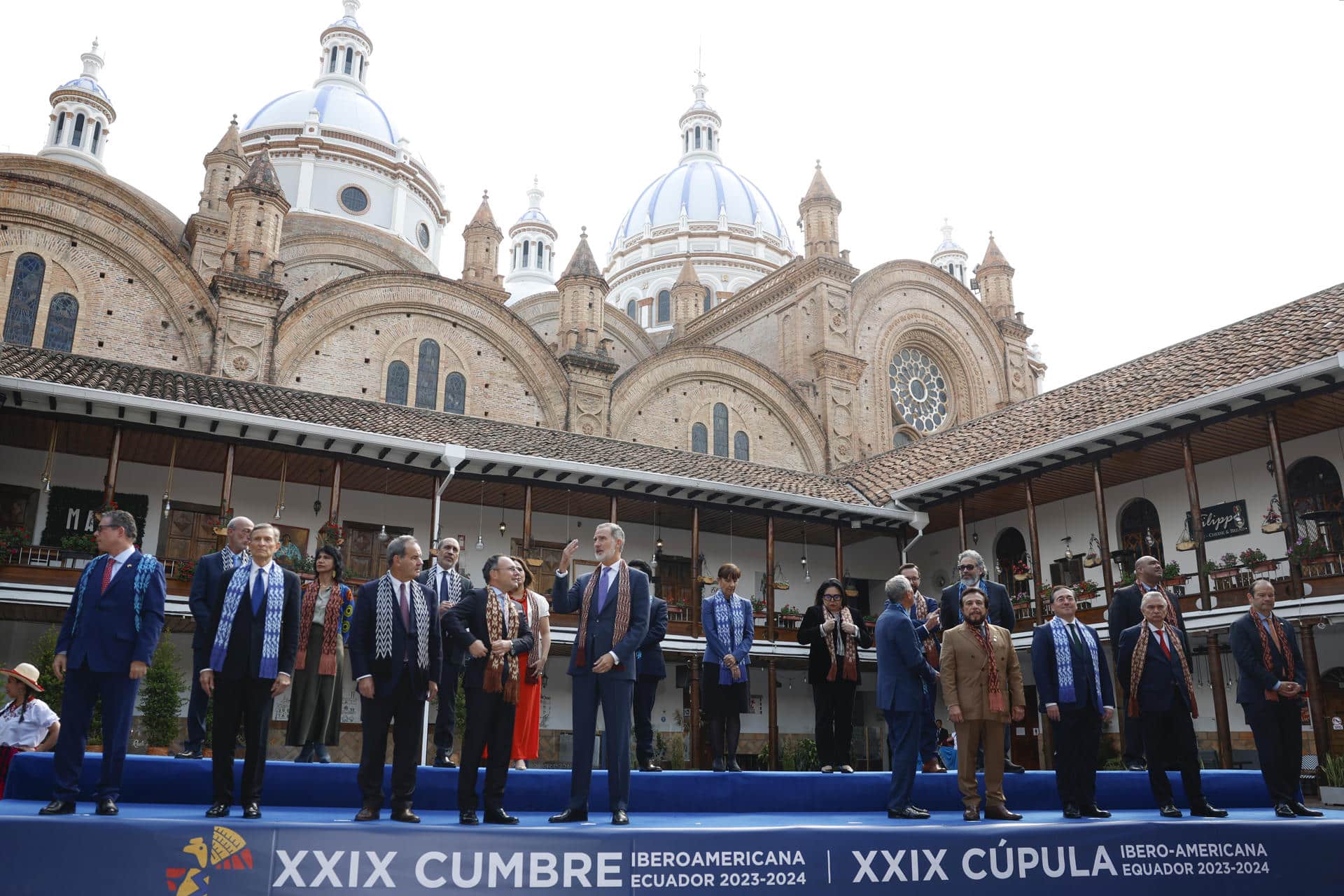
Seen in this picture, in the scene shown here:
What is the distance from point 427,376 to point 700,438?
7702 millimetres

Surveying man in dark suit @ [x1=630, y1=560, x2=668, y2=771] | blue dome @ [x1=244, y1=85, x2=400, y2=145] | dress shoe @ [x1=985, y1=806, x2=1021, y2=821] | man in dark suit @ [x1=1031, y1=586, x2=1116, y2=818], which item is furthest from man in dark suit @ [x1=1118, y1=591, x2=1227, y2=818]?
blue dome @ [x1=244, y1=85, x2=400, y2=145]

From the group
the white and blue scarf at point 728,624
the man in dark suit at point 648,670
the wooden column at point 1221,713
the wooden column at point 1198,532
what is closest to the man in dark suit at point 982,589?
the white and blue scarf at point 728,624

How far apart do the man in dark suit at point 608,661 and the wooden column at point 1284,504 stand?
12016 millimetres

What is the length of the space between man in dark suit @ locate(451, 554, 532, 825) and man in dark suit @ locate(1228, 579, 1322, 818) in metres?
5.81

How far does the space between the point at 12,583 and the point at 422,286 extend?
41.4ft

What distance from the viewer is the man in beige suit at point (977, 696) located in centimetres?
703

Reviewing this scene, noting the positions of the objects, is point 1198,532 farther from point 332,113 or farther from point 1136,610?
point 332,113

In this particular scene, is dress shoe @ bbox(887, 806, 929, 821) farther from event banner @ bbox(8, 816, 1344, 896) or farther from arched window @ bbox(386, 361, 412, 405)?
arched window @ bbox(386, 361, 412, 405)

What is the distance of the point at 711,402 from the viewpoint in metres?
28.3

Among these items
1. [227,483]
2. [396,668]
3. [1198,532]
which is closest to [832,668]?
[396,668]

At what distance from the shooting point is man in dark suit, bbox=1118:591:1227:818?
7.61 meters

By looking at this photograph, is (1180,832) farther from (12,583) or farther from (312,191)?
(312,191)

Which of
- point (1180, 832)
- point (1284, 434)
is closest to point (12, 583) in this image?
point (1180, 832)

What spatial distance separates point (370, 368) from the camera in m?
23.9
